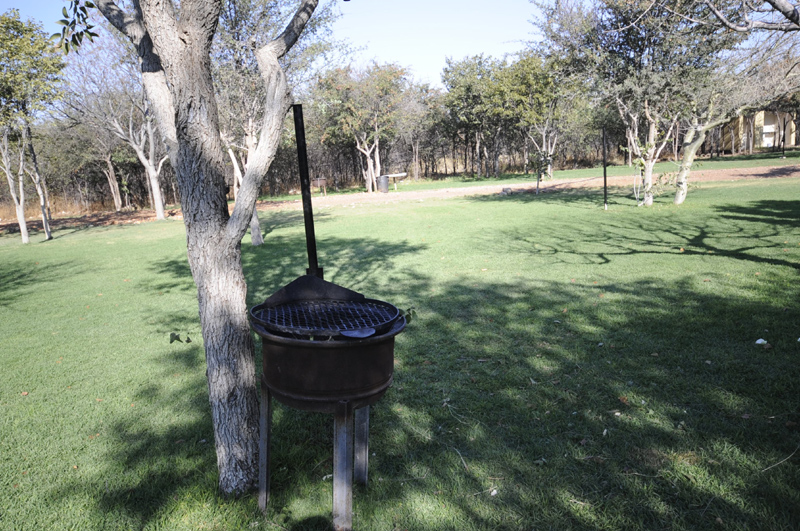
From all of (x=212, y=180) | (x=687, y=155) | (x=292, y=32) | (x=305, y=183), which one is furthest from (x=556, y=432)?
(x=687, y=155)

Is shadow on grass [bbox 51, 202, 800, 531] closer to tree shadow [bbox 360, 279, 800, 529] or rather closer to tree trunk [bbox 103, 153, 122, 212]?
tree shadow [bbox 360, 279, 800, 529]

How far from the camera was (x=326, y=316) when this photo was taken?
2.67 metres

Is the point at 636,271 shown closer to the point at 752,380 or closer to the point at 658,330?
the point at 658,330

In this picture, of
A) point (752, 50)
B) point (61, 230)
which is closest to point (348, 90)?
point (61, 230)

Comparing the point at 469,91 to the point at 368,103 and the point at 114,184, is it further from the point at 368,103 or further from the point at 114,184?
the point at 114,184

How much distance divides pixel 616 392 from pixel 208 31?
11.9ft

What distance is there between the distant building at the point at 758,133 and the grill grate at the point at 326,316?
54358mm

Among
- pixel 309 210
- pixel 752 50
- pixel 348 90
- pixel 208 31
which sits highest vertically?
pixel 348 90

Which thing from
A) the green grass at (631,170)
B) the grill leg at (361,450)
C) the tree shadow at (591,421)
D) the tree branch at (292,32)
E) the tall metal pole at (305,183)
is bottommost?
the tree shadow at (591,421)

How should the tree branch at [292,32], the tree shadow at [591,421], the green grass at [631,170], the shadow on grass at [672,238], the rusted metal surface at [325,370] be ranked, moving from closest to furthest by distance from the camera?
1. the rusted metal surface at [325,370]
2. the tree shadow at [591,421]
3. the tree branch at [292,32]
4. the shadow on grass at [672,238]
5. the green grass at [631,170]

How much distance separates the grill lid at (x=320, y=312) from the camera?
226 centimetres

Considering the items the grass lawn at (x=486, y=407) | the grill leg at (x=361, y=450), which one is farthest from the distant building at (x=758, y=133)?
the grill leg at (x=361, y=450)

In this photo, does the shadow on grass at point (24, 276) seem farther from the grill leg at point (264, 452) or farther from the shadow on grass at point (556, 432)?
the grill leg at point (264, 452)

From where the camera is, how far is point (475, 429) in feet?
11.0
